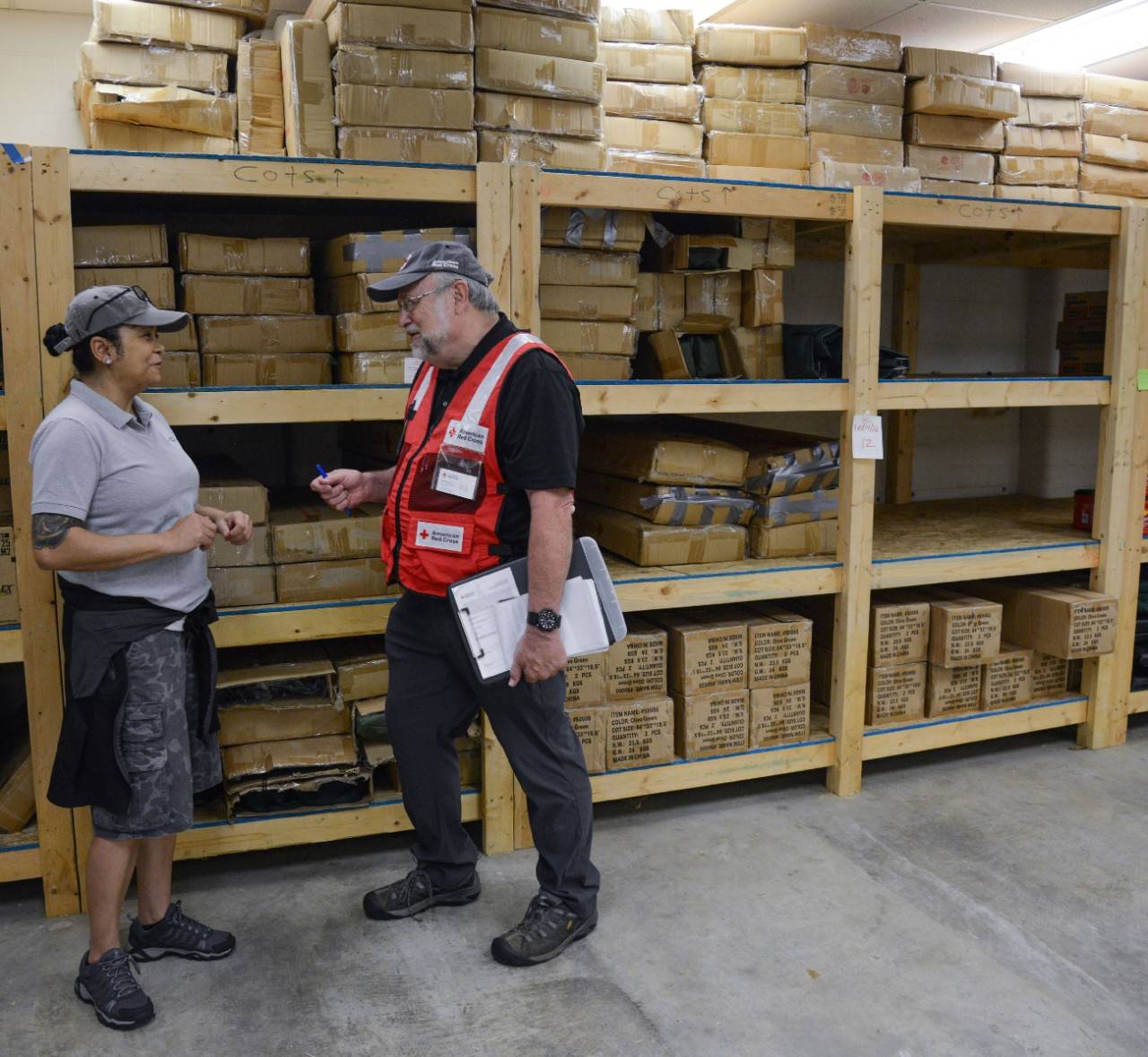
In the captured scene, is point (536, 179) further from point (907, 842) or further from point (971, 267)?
point (971, 267)

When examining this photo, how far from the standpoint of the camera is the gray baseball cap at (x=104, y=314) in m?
2.28

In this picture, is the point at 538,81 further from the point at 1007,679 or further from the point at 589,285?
the point at 1007,679

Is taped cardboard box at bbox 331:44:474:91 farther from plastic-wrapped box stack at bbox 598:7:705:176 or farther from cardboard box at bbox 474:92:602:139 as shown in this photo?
plastic-wrapped box stack at bbox 598:7:705:176

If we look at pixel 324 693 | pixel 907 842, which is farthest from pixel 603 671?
pixel 907 842

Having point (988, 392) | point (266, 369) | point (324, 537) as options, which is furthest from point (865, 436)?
point (266, 369)

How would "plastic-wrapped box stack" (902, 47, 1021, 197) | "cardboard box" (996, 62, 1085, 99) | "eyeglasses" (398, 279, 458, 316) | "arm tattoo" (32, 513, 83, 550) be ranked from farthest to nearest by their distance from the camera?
"cardboard box" (996, 62, 1085, 99) < "plastic-wrapped box stack" (902, 47, 1021, 197) < "eyeglasses" (398, 279, 458, 316) < "arm tattoo" (32, 513, 83, 550)

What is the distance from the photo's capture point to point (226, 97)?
3330 mm

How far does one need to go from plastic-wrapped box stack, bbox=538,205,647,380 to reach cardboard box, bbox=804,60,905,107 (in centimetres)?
121

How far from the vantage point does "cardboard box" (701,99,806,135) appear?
4008mm

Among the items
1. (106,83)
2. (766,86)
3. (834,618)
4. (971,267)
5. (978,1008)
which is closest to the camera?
(978,1008)

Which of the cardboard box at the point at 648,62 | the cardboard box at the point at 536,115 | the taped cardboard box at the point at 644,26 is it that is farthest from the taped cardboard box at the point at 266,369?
the taped cardboard box at the point at 644,26

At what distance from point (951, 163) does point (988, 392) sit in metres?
1.14

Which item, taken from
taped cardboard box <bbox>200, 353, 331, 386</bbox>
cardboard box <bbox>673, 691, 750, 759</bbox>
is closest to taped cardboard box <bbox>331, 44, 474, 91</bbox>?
taped cardboard box <bbox>200, 353, 331, 386</bbox>

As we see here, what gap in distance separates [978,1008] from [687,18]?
3461 mm
